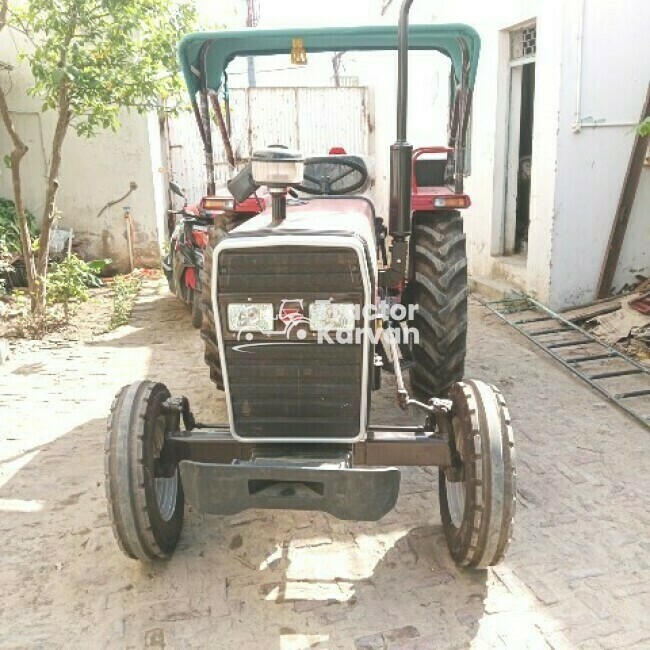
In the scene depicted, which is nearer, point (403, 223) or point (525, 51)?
point (403, 223)

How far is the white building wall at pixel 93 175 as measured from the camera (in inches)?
341

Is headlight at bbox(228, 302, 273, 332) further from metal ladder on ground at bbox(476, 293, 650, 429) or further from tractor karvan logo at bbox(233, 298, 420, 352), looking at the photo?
metal ladder on ground at bbox(476, 293, 650, 429)

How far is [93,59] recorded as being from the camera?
5953 millimetres

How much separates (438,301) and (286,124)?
8.65m

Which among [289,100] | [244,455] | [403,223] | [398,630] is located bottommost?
[398,630]

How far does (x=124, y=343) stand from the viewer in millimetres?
6199

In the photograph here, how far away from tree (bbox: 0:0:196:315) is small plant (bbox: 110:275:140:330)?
2.31ft

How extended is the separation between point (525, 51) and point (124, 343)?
5273 millimetres

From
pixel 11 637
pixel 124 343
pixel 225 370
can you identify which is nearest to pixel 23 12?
pixel 124 343

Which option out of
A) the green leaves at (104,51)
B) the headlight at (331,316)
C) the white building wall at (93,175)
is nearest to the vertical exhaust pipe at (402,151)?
the headlight at (331,316)

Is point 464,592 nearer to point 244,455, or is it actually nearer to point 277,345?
point 244,455

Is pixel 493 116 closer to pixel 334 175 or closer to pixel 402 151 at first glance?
pixel 334 175

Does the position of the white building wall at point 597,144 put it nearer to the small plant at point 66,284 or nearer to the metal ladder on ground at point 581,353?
the metal ladder on ground at point 581,353

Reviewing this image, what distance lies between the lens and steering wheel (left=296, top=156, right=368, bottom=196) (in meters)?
3.87
